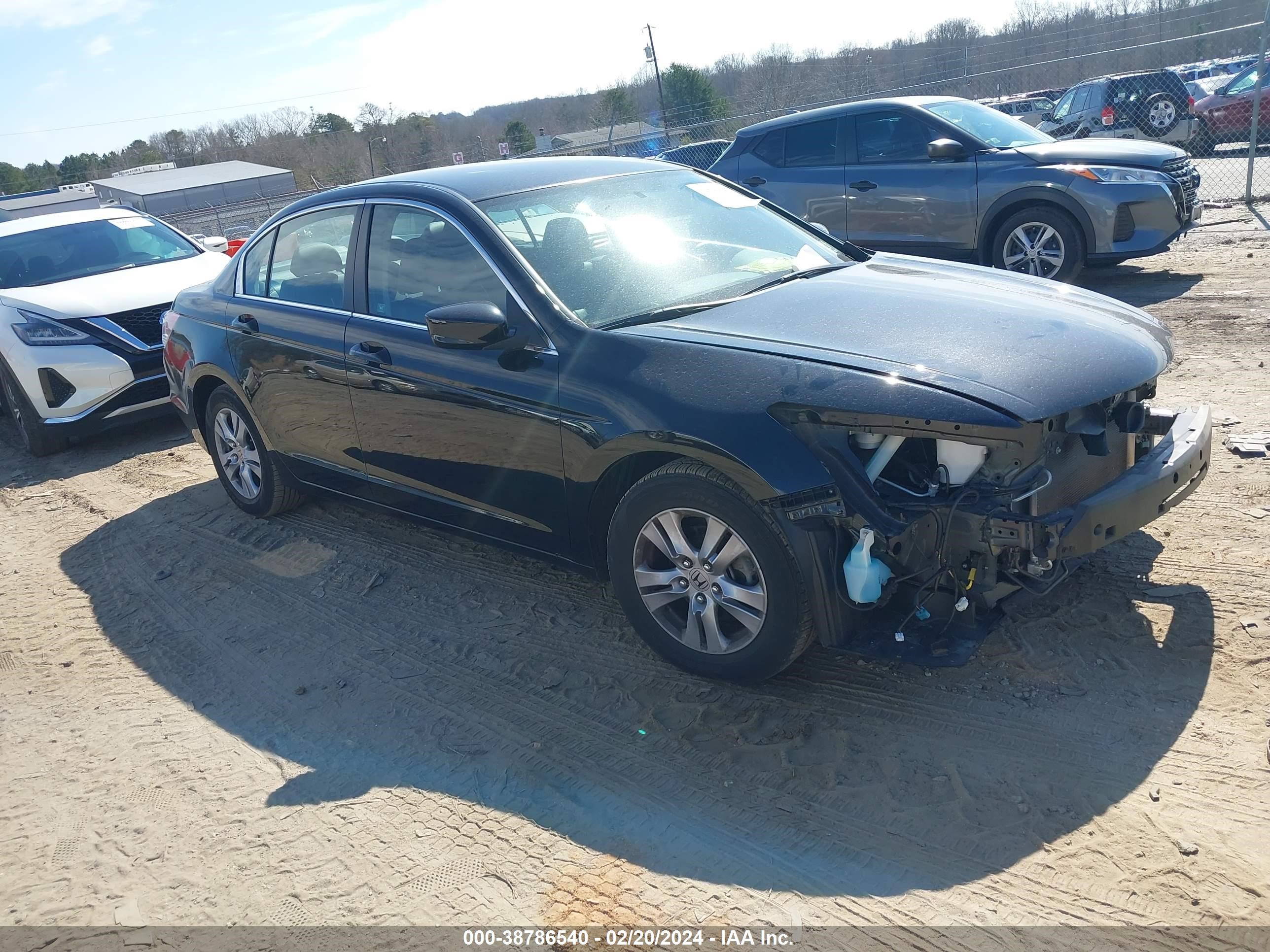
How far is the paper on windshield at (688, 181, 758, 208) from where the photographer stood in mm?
4836

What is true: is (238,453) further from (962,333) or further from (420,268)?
(962,333)

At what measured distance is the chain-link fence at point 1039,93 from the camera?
61.6ft

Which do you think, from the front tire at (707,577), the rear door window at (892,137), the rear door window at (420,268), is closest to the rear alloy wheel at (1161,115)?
the rear door window at (892,137)

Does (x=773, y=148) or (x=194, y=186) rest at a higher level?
(x=194, y=186)

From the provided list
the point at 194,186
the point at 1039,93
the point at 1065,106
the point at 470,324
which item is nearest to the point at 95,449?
the point at 470,324

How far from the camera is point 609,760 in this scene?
11.1 ft

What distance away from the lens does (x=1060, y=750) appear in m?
3.09

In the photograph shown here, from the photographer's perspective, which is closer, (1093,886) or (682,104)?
(1093,886)

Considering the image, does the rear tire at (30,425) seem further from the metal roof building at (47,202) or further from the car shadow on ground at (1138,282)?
the metal roof building at (47,202)

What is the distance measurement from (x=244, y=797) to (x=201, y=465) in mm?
4485

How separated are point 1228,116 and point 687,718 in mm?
22018

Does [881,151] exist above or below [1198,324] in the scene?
above

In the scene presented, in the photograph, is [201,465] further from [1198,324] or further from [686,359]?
[1198,324]

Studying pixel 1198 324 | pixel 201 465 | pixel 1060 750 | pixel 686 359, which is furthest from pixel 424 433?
pixel 1198 324
